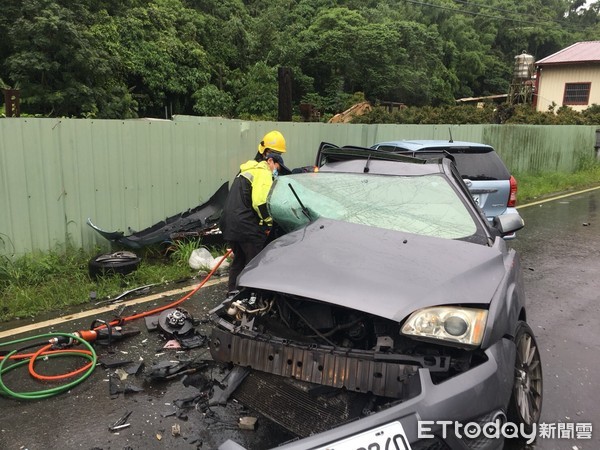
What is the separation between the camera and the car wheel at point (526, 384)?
2.83m

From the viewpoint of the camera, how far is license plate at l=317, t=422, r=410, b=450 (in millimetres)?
2076

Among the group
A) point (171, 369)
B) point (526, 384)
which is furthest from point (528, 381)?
point (171, 369)

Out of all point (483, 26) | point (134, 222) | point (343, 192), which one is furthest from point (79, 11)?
point (483, 26)

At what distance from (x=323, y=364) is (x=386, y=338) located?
34cm

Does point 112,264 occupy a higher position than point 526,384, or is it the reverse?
point 526,384

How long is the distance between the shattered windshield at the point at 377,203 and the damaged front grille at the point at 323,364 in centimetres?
123

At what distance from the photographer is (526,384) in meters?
2.99

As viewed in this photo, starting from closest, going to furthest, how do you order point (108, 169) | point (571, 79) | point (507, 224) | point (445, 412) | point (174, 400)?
point (445, 412)
point (174, 400)
point (507, 224)
point (108, 169)
point (571, 79)

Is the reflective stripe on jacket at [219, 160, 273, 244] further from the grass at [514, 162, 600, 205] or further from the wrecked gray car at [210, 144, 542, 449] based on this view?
the grass at [514, 162, 600, 205]

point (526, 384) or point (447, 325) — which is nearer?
point (447, 325)

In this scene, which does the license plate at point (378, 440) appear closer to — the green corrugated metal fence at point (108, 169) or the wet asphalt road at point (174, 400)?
the wet asphalt road at point (174, 400)

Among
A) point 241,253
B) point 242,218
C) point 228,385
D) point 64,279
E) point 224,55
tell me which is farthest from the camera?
point 224,55

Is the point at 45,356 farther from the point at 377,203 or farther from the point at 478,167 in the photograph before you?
the point at 478,167

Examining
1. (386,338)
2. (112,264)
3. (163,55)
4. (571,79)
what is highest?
(163,55)
